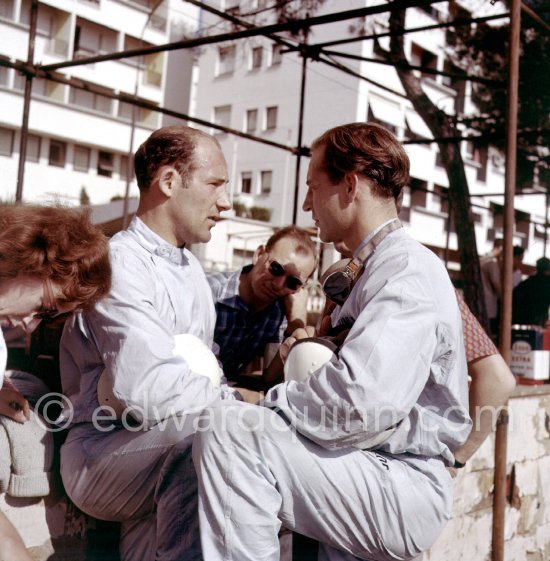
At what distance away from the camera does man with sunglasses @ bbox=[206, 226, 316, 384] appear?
3646 millimetres

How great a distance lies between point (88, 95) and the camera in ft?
94.5

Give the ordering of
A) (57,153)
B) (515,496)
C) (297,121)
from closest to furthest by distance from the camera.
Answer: (515,496)
(57,153)
(297,121)

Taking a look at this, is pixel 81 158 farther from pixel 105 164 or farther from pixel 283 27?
pixel 283 27

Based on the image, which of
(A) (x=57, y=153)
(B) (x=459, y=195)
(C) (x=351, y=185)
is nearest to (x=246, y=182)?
(A) (x=57, y=153)

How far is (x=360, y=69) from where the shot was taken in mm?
25250

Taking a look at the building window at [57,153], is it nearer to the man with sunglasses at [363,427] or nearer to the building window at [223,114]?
the building window at [223,114]

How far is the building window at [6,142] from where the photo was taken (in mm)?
25766

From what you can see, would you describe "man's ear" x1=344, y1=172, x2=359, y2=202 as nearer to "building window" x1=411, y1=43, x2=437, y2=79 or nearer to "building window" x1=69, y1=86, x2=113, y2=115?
"building window" x1=69, y1=86, x2=113, y2=115

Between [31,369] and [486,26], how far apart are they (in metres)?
9.76

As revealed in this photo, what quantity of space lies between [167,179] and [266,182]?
2893 centimetres

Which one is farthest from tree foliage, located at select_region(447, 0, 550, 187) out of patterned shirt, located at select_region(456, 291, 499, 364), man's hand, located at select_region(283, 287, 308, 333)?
patterned shirt, located at select_region(456, 291, 499, 364)

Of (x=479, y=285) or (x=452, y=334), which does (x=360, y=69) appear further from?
(x=452, y=334)

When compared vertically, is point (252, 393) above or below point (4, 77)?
below

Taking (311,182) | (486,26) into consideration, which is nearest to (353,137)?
(311,182)
